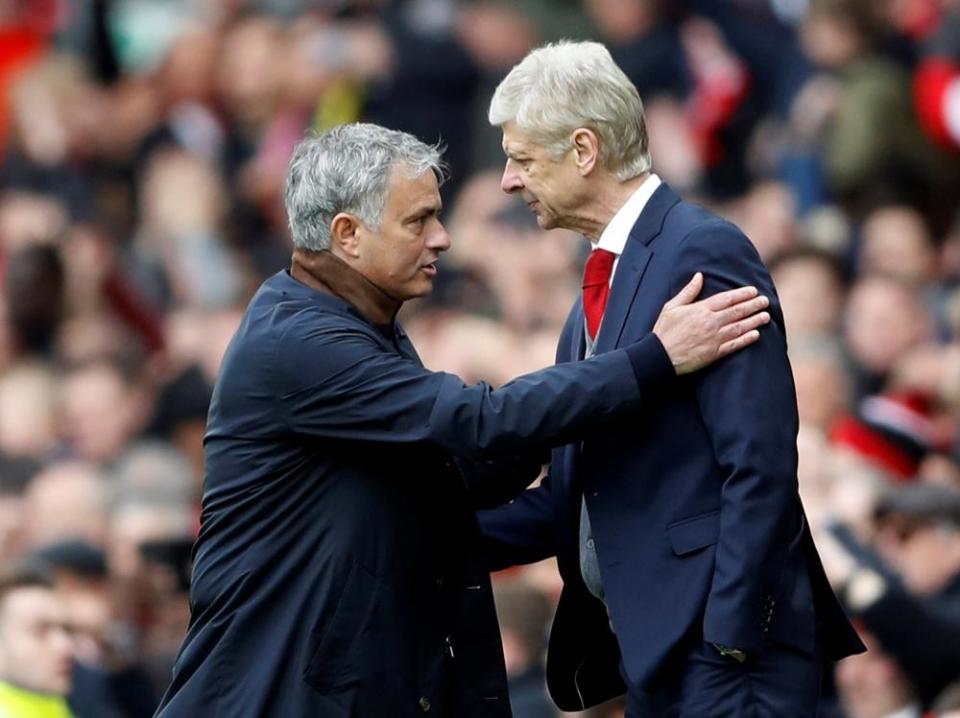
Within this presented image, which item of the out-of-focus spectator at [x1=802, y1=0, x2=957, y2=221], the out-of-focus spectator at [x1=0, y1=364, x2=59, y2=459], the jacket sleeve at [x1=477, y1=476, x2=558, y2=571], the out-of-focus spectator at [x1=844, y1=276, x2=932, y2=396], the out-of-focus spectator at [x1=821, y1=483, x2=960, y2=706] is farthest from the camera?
the out-of-focus spectator at [x1=0, y1=364, x2=59, y2=459]

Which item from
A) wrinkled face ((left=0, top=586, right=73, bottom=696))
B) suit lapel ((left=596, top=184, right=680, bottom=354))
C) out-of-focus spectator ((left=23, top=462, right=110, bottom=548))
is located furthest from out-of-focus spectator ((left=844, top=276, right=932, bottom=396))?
suit lapel ((left=596, top=184, right=680, bottom=354))

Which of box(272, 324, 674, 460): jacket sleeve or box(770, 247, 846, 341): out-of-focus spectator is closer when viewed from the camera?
box(272, 324, 674, 460): jacket sleeve

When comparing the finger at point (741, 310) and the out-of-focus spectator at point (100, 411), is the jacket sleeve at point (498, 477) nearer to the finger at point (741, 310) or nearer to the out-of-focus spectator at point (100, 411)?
the finger at point (741, 310)

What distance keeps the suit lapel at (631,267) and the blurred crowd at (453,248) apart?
1.56m

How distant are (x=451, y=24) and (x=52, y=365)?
2653 millimetres

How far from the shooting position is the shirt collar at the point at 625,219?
4852 mm

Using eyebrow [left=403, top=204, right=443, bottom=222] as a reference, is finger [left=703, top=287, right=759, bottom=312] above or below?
below

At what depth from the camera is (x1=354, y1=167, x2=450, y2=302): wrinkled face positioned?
4.84 metres

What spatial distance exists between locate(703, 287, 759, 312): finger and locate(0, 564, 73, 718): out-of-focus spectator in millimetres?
2603

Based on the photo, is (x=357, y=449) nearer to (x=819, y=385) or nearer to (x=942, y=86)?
(x=819, y=385)

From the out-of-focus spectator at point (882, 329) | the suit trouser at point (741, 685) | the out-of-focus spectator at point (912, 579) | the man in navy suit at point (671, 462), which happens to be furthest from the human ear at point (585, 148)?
the out-of-focus spectator at point (882, 329)

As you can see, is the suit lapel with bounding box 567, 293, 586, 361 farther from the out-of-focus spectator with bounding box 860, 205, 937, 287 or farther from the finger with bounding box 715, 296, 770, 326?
the out-of-focus spectator with bounding box 860, 205, 937, 287

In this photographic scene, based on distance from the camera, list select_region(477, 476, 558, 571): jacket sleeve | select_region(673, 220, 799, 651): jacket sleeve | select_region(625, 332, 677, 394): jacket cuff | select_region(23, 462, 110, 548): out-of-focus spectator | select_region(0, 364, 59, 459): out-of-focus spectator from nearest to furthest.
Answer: select_region(673, 220, 799, 651): jacket sleeve, select_region(625, 332, 677, 394): jacket cuff, select_region(477, 476, 558, 571): jacket sleeve, select_region(23, 462, 110, 548): out-of-focus spectator, select_region(0, 364, 59, 459): out-of-focus spectator

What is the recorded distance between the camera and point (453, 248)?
9914 millimetres
